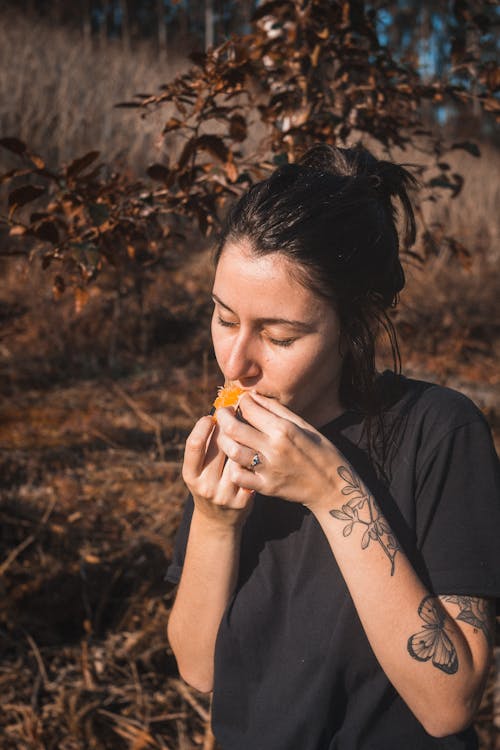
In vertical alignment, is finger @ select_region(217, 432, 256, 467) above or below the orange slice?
below

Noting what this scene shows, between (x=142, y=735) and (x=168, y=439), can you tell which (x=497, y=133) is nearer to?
(x=168, y=439)

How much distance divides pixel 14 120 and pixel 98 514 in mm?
5907

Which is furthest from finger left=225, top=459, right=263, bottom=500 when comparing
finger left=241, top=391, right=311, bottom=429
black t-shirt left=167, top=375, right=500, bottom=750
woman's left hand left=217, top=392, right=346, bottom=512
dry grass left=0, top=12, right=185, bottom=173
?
dry grass left=0, top=12, right=185, bottom=173

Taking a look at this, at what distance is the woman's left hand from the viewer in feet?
3.88

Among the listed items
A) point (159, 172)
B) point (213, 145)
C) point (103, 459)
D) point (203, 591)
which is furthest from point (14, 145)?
point (103, 459)

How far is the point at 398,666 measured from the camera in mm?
1179

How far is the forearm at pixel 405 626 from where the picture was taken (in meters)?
1.17

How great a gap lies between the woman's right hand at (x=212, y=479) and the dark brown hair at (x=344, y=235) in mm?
346

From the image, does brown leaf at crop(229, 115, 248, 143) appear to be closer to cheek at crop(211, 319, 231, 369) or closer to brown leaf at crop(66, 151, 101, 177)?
brown leaf at crop(66, 151, 101, 177)

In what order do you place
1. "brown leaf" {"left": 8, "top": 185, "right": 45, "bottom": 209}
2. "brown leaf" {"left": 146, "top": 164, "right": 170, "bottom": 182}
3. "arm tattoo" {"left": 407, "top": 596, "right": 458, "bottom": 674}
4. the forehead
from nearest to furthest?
"arm tattoo" {"left": 407, "top": 596, "right": 458, "bottom": 674}
the forehead
"brown leaf" {"left": 8, "top": 185, "right": 45, "bottom": 209}
"brown leaf" {"left": 146, "top": 164, "right": 170, "bottom": 182}

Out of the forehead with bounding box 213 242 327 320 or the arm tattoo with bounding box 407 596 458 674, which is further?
the forehead with bounding box 213 242 327 320

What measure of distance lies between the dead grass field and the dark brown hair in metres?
0.95

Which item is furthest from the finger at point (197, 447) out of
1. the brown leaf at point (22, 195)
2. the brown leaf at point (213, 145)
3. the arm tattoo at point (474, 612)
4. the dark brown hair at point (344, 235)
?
the brown leaf at point (213, 145)

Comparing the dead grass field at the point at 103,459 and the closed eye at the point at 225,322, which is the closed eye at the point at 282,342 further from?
the dead grass field at the point at 103,459
